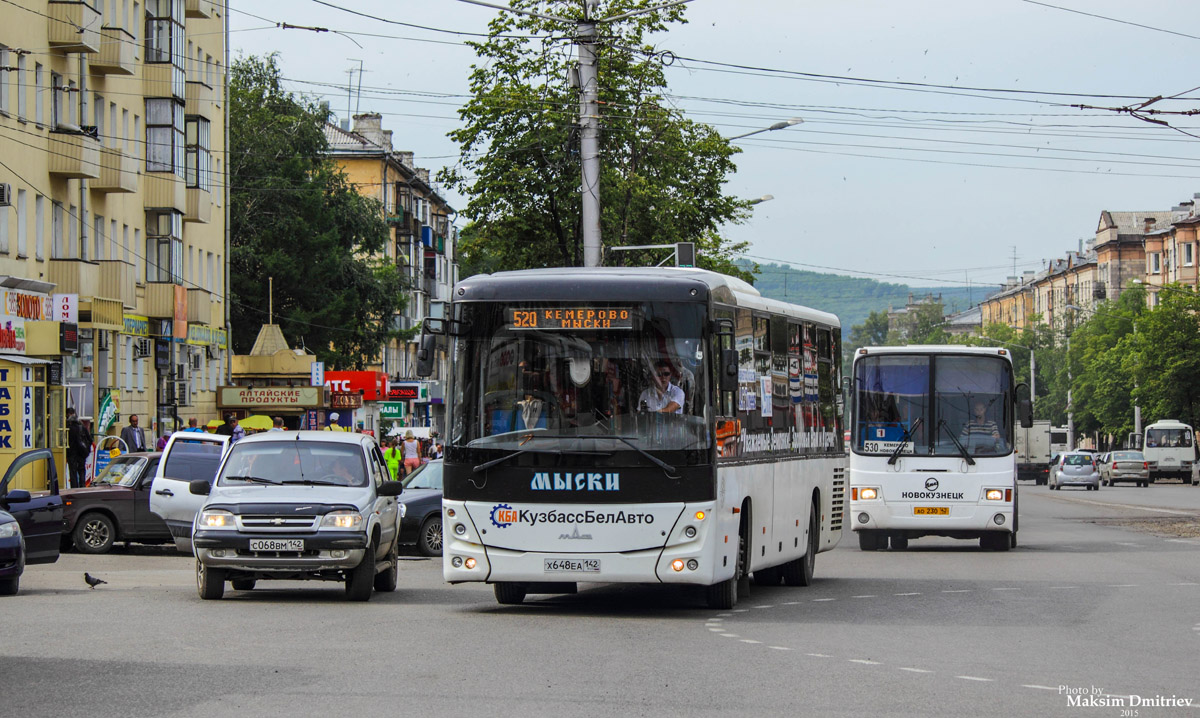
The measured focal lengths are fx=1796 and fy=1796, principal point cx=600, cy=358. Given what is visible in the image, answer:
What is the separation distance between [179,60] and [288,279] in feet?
70.0

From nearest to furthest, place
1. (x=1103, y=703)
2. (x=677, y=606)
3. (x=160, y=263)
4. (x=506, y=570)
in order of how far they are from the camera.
Result: (x=1103, y=703)
(x=506, y=570)
(x=677, y=606)
(x=160, y=263)

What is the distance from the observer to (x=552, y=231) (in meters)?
44.5

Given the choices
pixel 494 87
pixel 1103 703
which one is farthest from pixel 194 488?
pixel 494 87

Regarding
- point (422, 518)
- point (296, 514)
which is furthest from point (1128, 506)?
point (296, 514)

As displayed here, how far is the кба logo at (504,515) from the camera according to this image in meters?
15.4

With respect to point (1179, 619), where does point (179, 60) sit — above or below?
above

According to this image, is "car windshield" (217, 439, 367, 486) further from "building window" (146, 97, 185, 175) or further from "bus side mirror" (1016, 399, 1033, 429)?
"building window" (146, 97, 185, 175)

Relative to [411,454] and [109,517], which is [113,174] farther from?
[109,517]

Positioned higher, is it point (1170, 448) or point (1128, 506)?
point (1170, 448)

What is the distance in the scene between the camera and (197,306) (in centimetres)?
5319

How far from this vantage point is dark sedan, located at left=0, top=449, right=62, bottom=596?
684 inches

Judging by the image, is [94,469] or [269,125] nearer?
[94,469]

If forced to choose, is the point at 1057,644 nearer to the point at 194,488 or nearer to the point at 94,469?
the point at 194,488

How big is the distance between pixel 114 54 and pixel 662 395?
33.3m
